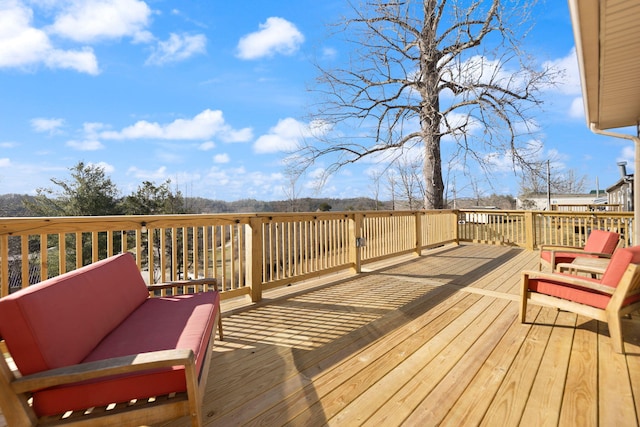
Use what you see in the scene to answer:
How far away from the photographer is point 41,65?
33.7 m

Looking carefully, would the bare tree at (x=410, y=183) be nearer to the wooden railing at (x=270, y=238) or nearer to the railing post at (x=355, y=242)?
the wooden railing at (x=270, y=238)

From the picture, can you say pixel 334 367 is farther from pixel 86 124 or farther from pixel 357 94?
pixel 86 124

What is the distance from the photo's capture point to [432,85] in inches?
317

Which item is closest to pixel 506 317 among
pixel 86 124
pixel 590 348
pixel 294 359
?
pixel 590 348

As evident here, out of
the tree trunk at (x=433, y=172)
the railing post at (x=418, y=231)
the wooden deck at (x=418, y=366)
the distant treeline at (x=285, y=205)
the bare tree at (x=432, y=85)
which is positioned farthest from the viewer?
the distant treeline at (x=285, y=205)

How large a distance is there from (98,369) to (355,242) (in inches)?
153

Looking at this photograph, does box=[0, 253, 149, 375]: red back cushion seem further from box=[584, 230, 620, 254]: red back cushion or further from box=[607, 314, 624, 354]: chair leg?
box=[584, 230, 620, 254]: red back cushion

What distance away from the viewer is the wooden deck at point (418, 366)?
1.51 m

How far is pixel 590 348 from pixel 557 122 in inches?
283

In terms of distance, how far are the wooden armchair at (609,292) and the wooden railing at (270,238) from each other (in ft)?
8.48

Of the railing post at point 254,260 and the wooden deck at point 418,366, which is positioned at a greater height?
the railing post at point 254,260

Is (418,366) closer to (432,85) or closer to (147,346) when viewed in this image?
(147,346)

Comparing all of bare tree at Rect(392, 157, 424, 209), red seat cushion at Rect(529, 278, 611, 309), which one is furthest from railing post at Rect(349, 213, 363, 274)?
bare tree at Rect(392, 157, 424, 209)

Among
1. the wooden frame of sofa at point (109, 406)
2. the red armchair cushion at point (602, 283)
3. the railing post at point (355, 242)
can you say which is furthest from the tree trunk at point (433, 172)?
the wooden frame of sofa at point (109, 406)
